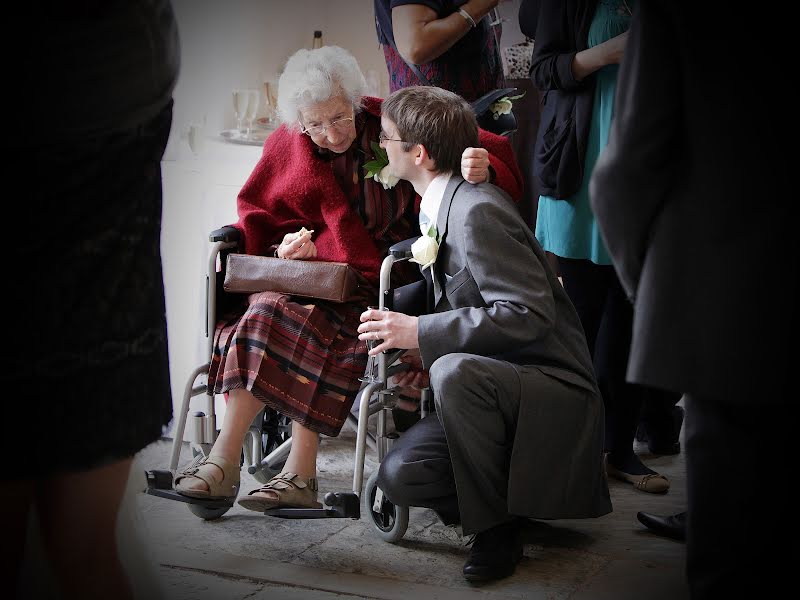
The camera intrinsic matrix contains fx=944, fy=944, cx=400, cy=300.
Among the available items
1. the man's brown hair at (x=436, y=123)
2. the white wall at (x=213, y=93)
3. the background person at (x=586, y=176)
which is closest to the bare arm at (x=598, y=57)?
the background person at (x=586, y=176)

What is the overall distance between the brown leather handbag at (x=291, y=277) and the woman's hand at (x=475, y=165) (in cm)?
40

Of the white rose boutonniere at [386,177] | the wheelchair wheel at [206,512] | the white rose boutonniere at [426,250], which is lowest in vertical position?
the wheelchair wheel at [206,512]

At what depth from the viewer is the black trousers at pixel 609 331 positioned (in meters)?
2.64

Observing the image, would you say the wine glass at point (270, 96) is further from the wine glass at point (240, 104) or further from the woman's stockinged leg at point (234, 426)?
the woman's stockinged leg at point (234, 426)

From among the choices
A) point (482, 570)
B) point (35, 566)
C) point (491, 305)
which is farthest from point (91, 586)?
point (491, 305)

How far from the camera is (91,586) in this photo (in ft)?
4.10

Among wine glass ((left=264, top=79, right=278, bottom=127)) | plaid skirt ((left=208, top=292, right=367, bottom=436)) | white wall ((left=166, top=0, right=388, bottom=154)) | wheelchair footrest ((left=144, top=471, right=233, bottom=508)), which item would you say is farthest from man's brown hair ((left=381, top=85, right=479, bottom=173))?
wine glass ((left=264, top=79, right=278, bottom=127))

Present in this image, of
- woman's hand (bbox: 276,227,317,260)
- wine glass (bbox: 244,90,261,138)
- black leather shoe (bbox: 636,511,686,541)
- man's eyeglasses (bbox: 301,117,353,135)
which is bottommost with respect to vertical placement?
black leather shoe (bbox: 636,511,686,541)

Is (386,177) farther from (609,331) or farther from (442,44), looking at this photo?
(609,331)

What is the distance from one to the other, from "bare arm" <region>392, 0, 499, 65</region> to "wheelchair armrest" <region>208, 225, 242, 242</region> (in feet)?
2.20

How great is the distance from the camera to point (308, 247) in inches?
99.6

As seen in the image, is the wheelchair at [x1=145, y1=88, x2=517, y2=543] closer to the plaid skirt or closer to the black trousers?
the plaid skirt

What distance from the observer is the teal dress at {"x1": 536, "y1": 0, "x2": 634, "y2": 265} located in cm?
250

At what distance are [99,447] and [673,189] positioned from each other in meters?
0.81
